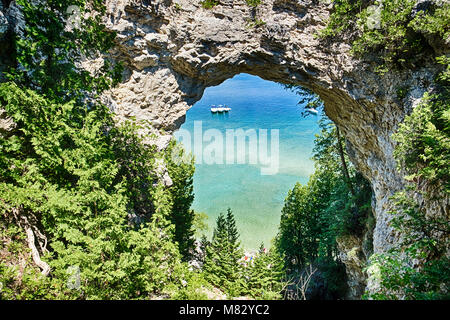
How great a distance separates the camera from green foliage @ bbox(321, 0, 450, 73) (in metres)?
6.54

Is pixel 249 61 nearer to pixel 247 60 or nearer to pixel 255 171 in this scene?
pixel 247 60

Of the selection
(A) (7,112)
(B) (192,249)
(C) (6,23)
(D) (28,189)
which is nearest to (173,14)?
(C) (6,23)

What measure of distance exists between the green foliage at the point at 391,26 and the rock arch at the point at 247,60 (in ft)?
1.67

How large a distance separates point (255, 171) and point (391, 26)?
31.3 metres

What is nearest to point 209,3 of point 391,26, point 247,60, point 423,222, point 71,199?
point 247,60

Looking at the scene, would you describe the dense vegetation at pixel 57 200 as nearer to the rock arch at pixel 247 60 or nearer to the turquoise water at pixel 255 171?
the rock arch at pixel 247 60

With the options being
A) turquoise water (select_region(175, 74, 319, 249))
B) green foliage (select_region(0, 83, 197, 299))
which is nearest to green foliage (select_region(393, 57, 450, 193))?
green foliage (select_region(0, 83, 197, 299))

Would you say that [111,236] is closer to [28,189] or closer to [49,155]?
[28,189]

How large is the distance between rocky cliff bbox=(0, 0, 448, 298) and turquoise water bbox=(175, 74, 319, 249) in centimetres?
1911

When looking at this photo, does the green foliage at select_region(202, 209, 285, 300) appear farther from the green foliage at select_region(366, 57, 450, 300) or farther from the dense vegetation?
the green foliage at select_region(366, 57, 450, 300)

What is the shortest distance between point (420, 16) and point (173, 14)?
Result: 873 centimetres

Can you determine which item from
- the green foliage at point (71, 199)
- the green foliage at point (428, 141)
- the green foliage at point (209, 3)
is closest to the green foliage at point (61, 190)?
the green foliage at point (71, 199)
